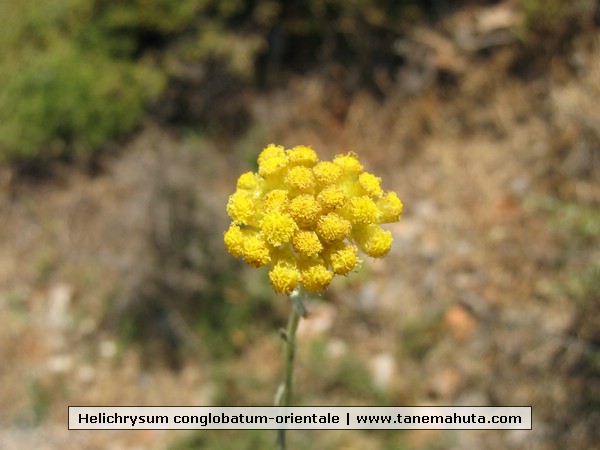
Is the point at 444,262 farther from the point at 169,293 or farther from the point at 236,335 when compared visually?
the point at 169,293

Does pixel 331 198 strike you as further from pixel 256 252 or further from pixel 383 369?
pixel 383 369

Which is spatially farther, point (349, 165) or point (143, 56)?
point (143, 56)

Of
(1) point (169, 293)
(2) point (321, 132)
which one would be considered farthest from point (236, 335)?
(2) point (321, 132)

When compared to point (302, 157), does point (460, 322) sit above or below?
below

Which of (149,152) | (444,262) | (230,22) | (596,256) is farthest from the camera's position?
(230,22)
